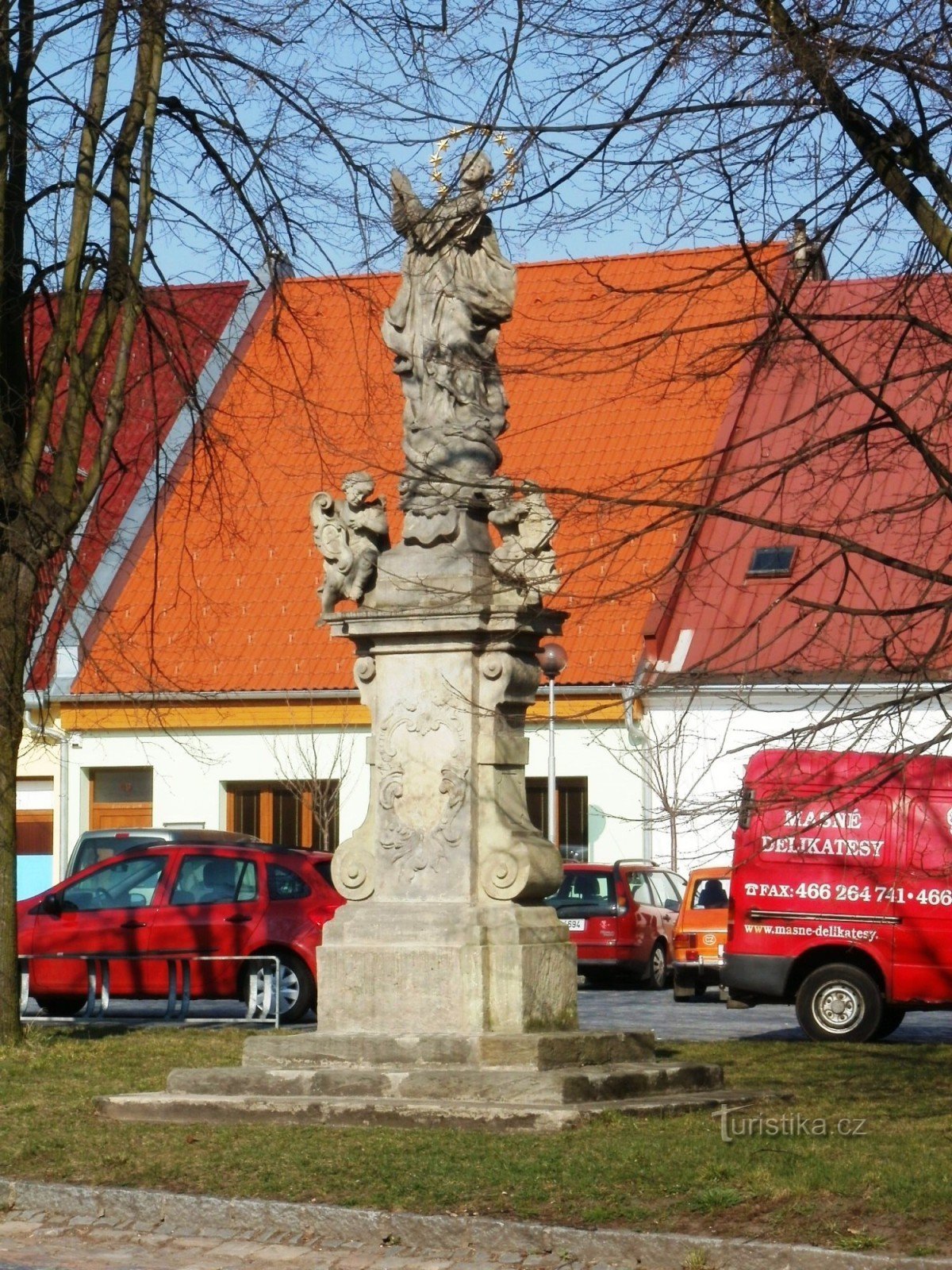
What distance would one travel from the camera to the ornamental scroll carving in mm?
12211

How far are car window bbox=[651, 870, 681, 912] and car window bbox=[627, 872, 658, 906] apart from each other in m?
0.27

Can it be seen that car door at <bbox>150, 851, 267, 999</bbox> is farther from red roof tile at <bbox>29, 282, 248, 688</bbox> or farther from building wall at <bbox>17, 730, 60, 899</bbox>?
building wall at <bbox>17, 730, 60, 899</bbox>

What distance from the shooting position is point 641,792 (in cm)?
3300

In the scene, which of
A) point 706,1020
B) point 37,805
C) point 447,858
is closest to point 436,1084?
point 447,858

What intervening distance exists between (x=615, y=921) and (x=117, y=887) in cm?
742

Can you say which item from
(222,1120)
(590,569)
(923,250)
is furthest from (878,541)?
(222,1120)

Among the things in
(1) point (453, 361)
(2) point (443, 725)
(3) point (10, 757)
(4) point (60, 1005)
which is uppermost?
(1) point (453, 361)

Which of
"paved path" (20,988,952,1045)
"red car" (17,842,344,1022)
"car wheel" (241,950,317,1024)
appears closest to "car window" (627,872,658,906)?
"paved path" (20,988,952,1045)

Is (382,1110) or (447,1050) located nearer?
(382,1110)

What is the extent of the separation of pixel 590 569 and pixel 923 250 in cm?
221

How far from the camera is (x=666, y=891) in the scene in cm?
2948

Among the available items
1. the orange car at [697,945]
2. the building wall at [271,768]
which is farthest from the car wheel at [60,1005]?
the building wall at [271,768]

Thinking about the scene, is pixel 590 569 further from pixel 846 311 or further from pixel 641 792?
pixel 641 792
